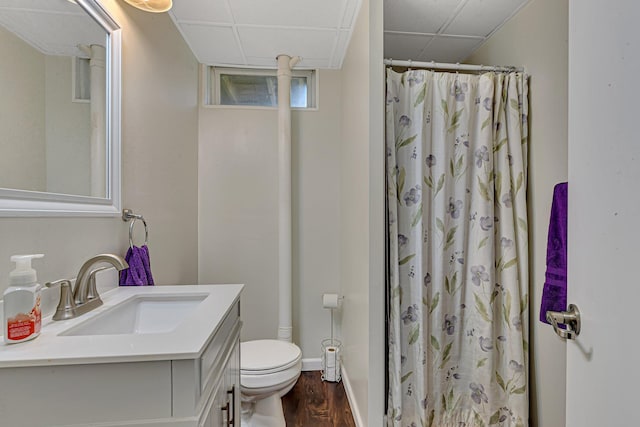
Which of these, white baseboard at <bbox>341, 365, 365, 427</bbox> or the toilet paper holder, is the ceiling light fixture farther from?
white baseboard at <bbox>341, 365, 365, 427</bbox>

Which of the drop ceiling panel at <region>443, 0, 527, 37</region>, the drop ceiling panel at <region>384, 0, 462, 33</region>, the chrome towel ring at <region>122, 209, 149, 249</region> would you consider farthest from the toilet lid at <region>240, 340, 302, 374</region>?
the drop ceiling panel at <region>443, 0, 527, 37</region>

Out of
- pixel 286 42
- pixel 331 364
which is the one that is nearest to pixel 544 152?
pixel 286 42

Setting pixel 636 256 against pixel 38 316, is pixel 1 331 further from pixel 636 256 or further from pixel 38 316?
pixel 636 256

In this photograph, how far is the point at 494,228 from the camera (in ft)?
5.18

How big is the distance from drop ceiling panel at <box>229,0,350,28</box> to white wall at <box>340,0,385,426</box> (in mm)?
156

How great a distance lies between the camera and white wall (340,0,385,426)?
1.43 m

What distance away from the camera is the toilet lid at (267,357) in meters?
1.59

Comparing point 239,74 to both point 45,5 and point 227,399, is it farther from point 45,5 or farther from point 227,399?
point 227,399

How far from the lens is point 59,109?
926 mm

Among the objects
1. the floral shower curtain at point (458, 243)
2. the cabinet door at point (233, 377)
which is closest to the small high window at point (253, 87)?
the floral shower curtain at point (458, 243)

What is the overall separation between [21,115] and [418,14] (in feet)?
6.11

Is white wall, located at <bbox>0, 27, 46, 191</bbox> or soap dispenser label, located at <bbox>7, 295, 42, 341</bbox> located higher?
white wall, located at <bbox>0, 27, 46, 191</bbox>

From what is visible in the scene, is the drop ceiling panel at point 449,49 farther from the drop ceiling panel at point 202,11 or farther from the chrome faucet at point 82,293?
the chrome faucet at point 82,293

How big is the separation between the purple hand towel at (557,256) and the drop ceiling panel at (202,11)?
6.18 ft
